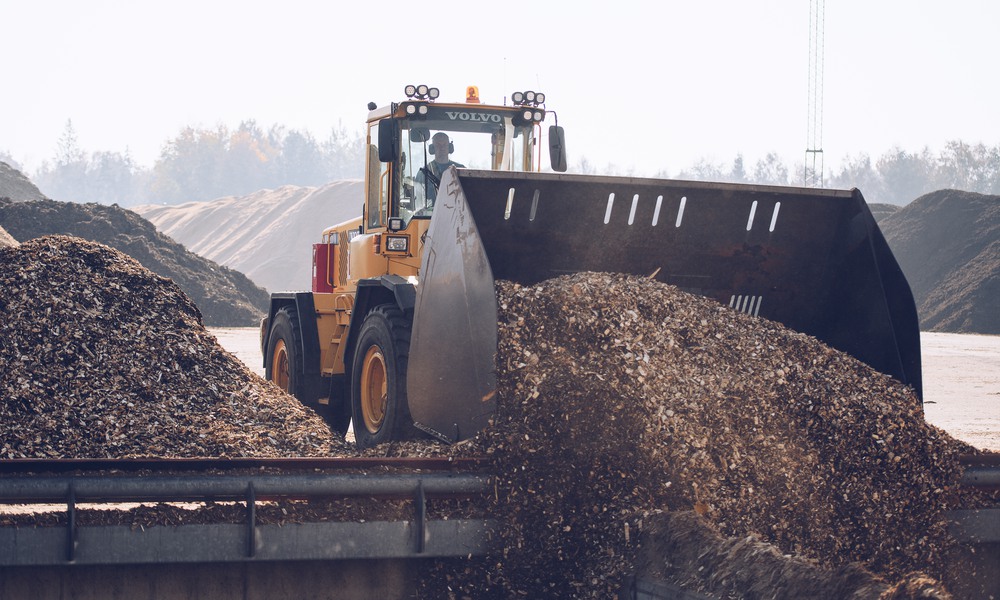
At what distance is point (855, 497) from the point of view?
4965 mm

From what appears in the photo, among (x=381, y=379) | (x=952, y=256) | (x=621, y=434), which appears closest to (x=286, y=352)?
(x=381, y=379)

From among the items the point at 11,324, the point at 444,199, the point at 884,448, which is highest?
the point at 444,199

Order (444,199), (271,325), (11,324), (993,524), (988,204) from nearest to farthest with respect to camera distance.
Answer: (993,524) → (444,199) → (11,324) → (271,325) → (988,204)

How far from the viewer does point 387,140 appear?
802 centimetres

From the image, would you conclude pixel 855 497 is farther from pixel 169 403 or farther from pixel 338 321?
pixel 338 321

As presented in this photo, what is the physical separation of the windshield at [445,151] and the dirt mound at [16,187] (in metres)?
49.6

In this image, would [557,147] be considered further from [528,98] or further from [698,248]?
[698,248]

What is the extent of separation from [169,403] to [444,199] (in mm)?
1842

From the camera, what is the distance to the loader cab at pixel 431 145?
26.9 ft

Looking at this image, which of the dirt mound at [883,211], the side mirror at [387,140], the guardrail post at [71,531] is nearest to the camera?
the guardrail post at [71,531]

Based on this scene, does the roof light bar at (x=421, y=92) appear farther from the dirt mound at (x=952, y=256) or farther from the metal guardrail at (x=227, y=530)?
the dirt mound at (x=952, y=256)

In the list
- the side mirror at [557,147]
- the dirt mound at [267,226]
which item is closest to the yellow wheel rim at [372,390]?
the side mirror at [557,147]

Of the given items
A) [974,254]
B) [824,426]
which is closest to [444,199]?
[824,426]

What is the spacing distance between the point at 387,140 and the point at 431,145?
1.37 ft
